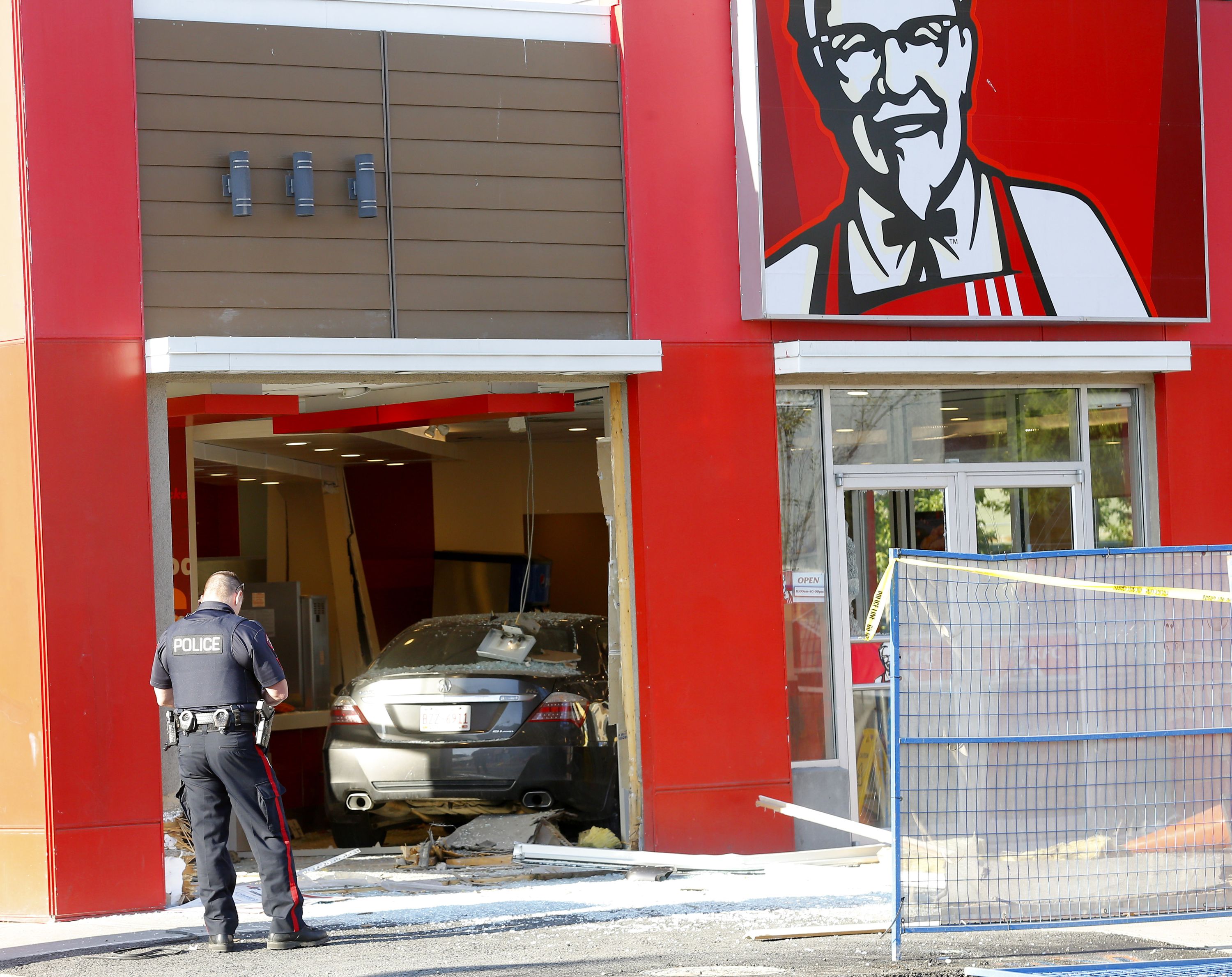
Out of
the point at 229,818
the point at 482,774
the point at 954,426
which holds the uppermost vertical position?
the point at 954,426

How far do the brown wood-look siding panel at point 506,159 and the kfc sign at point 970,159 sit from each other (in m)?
0.82

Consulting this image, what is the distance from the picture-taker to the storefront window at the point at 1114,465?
948cm

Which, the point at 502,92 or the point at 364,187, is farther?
the point at 502,92

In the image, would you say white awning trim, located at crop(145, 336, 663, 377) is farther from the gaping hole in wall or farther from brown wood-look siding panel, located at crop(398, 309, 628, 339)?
the gaping hole in wall

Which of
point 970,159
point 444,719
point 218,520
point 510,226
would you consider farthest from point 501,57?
point 218,520

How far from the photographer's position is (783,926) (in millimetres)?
6609

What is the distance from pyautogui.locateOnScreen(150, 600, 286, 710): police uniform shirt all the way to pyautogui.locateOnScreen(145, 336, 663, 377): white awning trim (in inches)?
62.0

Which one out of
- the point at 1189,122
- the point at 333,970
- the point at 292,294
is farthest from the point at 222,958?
the point at 1189,122

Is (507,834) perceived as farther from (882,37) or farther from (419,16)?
(882,37)

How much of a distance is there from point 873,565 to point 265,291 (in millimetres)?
3981

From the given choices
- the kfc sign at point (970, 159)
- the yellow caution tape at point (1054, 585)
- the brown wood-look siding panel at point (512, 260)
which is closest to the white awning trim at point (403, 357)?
the brown wood-look siding panel at point (512, 260)

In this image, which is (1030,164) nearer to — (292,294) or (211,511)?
(292,294)

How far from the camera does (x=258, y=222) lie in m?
7.77

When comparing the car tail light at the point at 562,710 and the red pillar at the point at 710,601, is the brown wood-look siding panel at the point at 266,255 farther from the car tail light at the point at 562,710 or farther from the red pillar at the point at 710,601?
the car tail light at the point at 562,710
